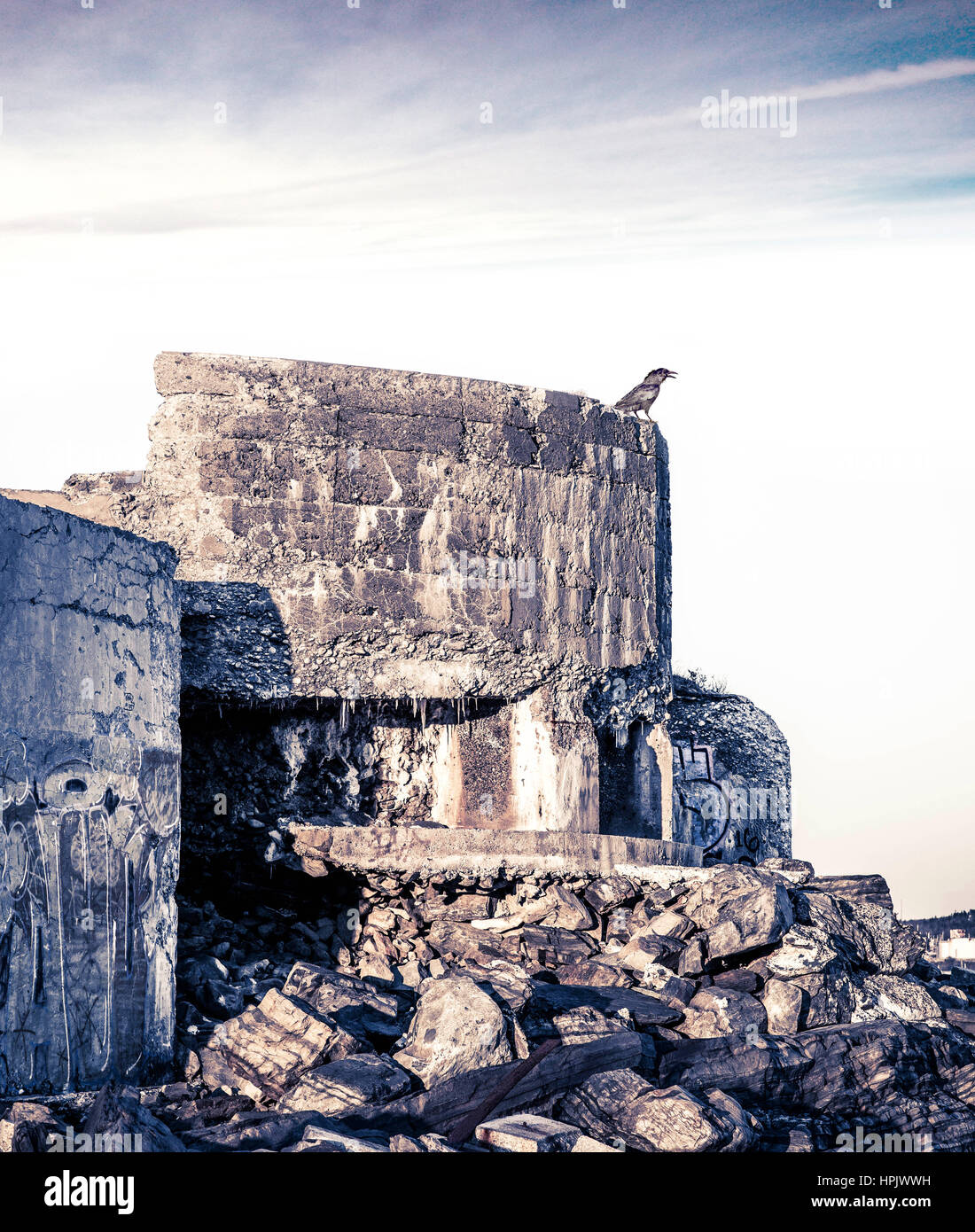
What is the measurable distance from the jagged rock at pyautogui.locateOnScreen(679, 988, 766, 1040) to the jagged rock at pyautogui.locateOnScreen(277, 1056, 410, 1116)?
177cm

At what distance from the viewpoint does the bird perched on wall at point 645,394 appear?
34.0ft

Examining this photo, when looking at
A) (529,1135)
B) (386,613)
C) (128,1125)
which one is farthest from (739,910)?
(128,1125)

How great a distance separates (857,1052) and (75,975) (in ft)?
12.3

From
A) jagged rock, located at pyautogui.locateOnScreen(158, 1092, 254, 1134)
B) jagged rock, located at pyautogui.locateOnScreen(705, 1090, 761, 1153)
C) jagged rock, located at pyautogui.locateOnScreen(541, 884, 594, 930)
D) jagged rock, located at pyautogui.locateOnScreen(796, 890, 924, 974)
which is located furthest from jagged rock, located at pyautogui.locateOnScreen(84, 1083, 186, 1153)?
jagged rock, located at pyautogui.locateOnScreen(796, 890, 924, 974)

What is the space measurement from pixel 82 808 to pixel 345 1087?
1.78 meters

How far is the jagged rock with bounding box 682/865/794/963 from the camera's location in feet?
25.1

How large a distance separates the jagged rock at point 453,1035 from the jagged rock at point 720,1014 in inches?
52.2

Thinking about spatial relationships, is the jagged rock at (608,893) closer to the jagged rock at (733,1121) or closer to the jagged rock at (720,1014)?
the jagged rock at (720,1014)

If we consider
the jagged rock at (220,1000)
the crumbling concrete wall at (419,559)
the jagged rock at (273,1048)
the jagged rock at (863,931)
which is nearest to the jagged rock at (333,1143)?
the jagged rock at (273,1048)

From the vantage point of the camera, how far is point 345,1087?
5590 mm

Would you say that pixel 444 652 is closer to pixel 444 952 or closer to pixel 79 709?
pixel 444 952

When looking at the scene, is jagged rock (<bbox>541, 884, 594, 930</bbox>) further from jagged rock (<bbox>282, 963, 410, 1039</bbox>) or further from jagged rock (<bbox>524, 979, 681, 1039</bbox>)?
jagged rock (<bbox>282, 963, 410, 1039</bbox>)
